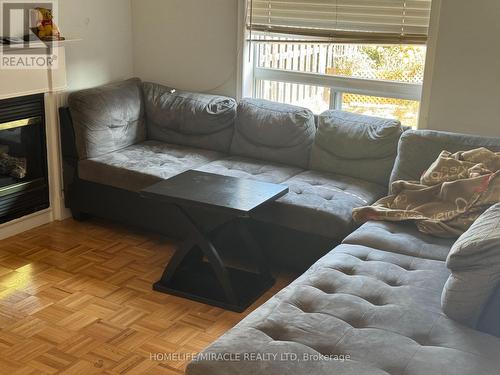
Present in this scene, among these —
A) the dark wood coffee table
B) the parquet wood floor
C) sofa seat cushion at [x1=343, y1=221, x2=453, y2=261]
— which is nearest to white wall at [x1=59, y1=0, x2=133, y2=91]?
the parquet wood floor

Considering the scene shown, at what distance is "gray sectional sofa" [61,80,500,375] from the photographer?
6.66ft

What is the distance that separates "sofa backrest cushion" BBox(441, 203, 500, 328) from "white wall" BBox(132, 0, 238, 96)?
2.63 meters

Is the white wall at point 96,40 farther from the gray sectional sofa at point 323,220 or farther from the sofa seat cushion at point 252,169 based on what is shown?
the sofa seat cushion at point 252,169

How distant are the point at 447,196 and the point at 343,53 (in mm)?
1400

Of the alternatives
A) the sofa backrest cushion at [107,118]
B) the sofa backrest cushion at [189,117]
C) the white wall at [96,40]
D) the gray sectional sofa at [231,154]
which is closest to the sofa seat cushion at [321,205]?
the gray sectional sofa at [231,154]

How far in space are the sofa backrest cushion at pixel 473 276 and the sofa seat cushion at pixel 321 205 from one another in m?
1.12

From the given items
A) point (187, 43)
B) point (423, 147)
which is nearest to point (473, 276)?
point (423, 147)

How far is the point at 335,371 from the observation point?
1.91 m

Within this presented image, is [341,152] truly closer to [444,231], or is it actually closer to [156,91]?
[444,231]

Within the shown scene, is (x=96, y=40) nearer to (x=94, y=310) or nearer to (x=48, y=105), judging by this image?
(x=48, y=105)

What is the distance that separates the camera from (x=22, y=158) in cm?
415

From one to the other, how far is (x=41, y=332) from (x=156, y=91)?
6.88 ft

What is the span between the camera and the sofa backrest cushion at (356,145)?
12.4 ft

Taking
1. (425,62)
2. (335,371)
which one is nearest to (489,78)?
(425,62)
